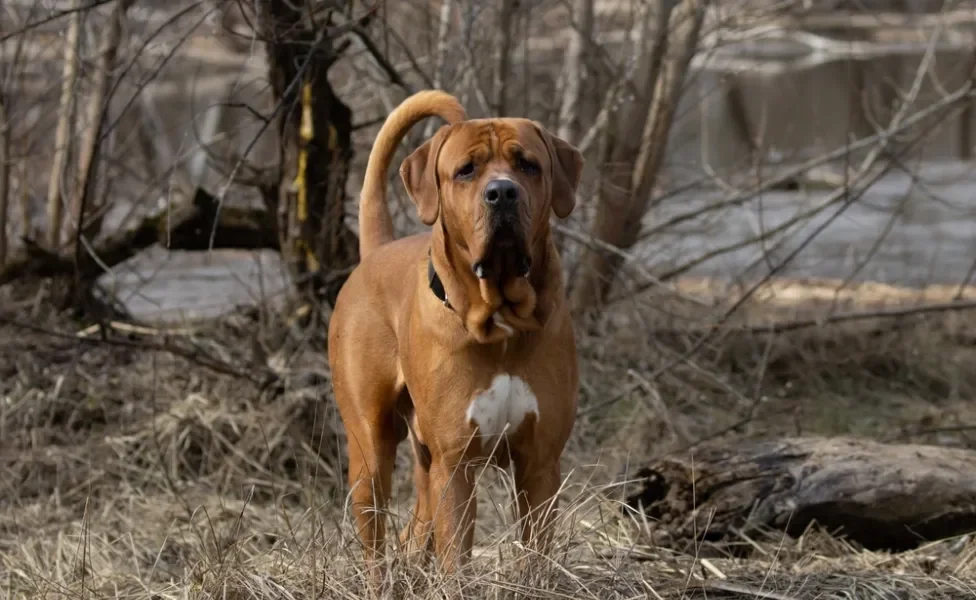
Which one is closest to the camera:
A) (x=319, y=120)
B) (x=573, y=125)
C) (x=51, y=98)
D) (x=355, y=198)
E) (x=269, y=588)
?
(x=269, y=588)

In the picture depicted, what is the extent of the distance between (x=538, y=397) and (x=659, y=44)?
3570mm

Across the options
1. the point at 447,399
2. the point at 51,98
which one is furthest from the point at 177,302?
the point at 447,399

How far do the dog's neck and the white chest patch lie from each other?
5.3 inches

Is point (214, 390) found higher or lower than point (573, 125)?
lower

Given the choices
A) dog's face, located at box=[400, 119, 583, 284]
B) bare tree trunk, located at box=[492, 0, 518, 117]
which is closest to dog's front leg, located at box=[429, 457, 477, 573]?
dog's face, located at box=[400, 119, 583, 284]

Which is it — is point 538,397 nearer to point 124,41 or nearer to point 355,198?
point 355,198

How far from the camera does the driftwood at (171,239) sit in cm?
649

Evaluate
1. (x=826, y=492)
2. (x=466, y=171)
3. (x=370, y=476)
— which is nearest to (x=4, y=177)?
(x=370, y=476)

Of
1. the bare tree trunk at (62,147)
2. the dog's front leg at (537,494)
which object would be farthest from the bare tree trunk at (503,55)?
the dog's front leg at (537,494)

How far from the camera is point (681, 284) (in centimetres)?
911

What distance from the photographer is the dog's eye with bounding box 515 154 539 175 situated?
12.4 ft

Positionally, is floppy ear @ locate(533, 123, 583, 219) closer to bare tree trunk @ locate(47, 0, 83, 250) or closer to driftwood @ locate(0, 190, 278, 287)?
driftwood @ locate(0, 190, 278, 287)

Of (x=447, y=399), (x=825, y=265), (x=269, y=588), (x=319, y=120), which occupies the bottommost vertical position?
(x=825, y=265)

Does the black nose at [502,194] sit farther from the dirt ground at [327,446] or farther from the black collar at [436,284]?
the dirt ground at [327,446]
